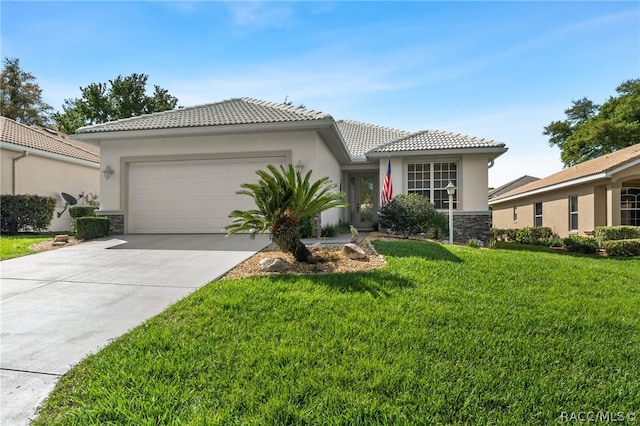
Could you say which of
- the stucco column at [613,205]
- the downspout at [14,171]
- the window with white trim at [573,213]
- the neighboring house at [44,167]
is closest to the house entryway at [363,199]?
the stucco column at [613,205]

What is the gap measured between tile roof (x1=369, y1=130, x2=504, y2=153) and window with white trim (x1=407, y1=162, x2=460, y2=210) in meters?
0.81

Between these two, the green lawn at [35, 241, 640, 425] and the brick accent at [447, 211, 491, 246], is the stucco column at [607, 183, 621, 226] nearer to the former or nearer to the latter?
the brick accent at [447, 211, 491, 246]

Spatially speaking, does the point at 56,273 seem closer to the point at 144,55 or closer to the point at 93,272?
the point at 93,272

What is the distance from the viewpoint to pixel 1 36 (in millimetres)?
7211

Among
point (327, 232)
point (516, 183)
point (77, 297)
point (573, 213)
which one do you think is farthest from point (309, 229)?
point (516, 183)

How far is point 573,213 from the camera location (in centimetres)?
1619

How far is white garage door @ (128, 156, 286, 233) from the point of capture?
36.4 feet

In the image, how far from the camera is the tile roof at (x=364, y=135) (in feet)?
54.2

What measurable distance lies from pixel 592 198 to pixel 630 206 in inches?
80.2

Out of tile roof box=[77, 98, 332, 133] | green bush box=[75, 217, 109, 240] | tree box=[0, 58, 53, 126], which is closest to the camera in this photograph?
green bush box=[75, 217, 109, 240]

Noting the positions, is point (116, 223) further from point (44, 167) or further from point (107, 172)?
point (44, 167)

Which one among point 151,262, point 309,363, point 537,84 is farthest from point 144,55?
point 537,84

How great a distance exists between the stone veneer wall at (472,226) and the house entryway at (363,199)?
396 centimetres

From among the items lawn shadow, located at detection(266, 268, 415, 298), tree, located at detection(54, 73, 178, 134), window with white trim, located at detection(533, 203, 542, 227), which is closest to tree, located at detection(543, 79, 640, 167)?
window with white trim, located at detection(533, 203, 542, 227)
